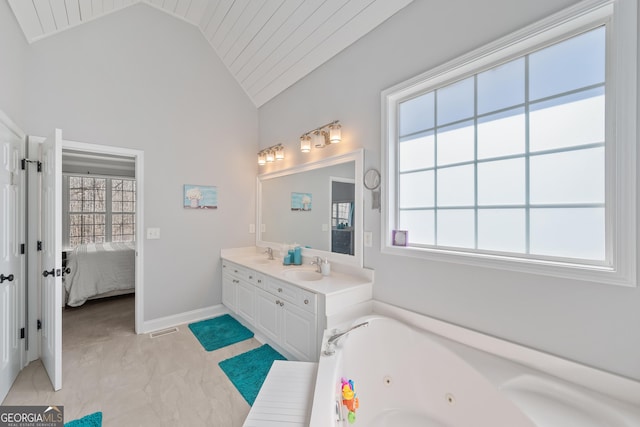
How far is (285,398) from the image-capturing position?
1.30 meters

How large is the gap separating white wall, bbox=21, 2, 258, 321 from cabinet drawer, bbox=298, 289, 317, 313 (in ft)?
5.91

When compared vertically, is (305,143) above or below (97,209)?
above

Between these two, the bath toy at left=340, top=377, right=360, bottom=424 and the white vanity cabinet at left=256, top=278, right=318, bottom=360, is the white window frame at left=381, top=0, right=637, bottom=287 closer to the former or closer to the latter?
the bath toy at left=340, top=377, right=360, bottom=424

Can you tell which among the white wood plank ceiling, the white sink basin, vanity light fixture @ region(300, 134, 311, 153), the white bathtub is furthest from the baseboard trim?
the white wood plank ceiling

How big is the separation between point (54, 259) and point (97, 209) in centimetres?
481

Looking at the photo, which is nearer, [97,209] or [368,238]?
[368,238]

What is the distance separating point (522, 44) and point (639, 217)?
1.06m

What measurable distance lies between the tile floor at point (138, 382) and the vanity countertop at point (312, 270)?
809 mm

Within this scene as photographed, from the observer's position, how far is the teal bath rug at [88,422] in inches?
63.5

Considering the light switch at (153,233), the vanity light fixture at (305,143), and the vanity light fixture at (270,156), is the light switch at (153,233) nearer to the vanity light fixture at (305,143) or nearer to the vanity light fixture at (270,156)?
the vanity light fixture at (270,156)

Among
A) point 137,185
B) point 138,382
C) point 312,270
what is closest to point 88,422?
point 138,382

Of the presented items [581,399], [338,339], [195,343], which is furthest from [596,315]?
[195,343]

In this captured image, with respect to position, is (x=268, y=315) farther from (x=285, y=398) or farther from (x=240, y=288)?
(x=285, y=398)

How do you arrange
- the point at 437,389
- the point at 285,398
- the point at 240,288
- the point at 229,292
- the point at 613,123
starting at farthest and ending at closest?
the point at 229,292 → the point at 240,288 → the point at 437,389 → the point at 285,398 → the point at 613,123
